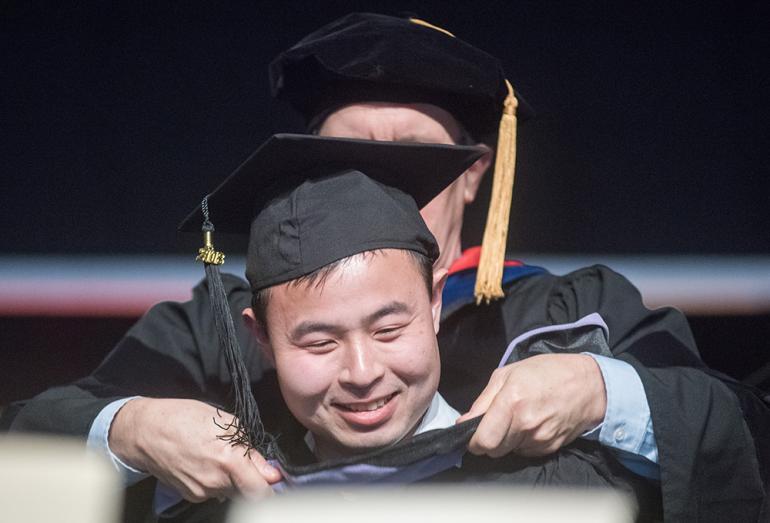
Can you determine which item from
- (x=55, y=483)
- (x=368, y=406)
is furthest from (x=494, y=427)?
(x=55, y=483)

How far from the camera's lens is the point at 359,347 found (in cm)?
145

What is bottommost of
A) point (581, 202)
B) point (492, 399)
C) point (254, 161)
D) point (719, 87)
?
point (492, 399)

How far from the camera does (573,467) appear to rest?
5.06ft

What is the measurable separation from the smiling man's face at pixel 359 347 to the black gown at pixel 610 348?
14.7 inches

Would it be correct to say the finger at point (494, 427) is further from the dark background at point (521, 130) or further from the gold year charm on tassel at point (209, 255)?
the dark background at point (521, 130)

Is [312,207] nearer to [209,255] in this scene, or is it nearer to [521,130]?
[209,255]

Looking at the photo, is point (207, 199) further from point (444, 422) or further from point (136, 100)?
Answer: point (136, 100)

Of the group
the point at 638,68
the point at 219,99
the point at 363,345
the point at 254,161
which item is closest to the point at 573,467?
the point at 363,345

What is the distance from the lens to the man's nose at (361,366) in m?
Answer: 1.43

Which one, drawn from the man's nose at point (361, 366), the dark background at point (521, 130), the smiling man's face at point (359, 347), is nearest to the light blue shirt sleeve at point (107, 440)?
the smiling man's face at point (359, 347)

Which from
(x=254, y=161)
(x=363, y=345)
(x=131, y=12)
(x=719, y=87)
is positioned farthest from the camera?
(x=131, y=12)

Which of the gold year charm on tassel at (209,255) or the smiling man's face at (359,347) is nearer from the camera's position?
the smiling man's face at (359,347)

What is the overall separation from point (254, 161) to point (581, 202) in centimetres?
138

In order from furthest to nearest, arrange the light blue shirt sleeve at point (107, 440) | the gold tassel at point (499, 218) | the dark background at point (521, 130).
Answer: the dark background at point (521, 130) → the gold tassel at point (499, 218) → the light blue shirt sleeve at point (107, 440)
